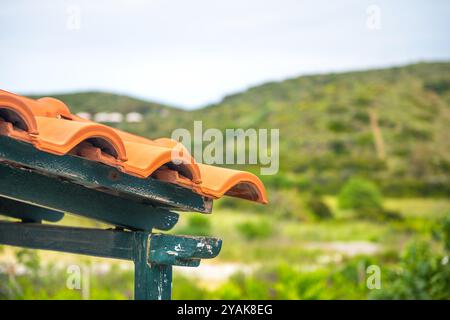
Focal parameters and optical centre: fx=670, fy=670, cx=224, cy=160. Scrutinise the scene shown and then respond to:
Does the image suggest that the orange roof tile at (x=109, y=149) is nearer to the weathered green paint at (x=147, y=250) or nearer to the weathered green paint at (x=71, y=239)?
the weathered green paint at (x=147, y=250)

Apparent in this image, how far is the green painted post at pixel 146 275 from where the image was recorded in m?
2.97

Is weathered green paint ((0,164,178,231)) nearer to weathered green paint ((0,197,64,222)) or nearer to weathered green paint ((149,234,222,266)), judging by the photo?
weathered green paint ((149,234,222,266))

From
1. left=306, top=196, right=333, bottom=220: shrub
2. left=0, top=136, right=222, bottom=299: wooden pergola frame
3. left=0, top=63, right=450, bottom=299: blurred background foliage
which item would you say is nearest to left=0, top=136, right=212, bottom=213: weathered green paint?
left=0, top=136, right=222, bottom=299: wooden pergola frame

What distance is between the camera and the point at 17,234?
3.85 meters

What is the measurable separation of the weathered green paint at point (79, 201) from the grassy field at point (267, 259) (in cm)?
255

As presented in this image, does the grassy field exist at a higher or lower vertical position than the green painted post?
higher

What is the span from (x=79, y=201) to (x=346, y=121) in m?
44.7

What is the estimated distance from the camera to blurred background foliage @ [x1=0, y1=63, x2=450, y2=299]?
7215 millimetres

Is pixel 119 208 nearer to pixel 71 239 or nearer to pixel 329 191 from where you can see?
pixel 71 239

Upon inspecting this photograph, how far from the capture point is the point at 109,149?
265cm

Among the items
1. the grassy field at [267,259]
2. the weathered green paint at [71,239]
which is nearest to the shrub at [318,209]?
the grassy field at [267,259]

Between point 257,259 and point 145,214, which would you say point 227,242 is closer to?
point 257,259
